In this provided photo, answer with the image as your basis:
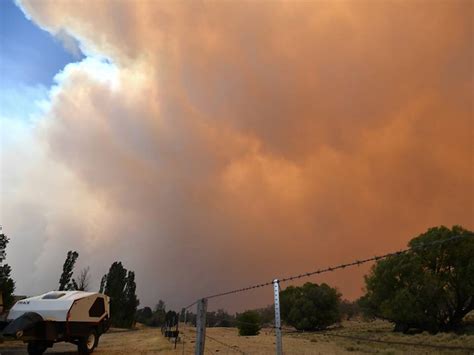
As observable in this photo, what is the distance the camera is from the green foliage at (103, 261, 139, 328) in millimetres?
73250

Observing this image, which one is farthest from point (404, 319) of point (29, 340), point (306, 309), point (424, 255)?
point (29, 340)

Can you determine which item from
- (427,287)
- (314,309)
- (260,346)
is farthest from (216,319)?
(314,309)

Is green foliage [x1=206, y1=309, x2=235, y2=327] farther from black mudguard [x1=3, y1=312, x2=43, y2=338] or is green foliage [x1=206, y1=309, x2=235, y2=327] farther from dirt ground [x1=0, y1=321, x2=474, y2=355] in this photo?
black mudguard [x1=3, y1=312, x2=43, y2=338]

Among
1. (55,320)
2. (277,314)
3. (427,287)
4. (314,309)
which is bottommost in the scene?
(277,314)

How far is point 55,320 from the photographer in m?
15.9

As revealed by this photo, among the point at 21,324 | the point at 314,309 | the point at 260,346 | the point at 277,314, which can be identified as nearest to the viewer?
the point at 277,314

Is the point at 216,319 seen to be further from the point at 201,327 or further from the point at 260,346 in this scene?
the point at 201,327

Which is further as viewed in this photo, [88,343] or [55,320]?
[88,343]

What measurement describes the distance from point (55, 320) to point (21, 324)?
52.6 inches

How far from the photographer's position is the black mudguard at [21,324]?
14570 mm

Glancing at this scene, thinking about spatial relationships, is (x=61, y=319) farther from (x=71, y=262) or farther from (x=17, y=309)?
(x=71, y=262)

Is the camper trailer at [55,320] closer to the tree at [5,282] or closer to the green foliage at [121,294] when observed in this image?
the tree at [5,282]

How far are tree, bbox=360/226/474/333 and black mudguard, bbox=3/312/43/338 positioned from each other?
37.8 metres

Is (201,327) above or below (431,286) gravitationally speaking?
below
